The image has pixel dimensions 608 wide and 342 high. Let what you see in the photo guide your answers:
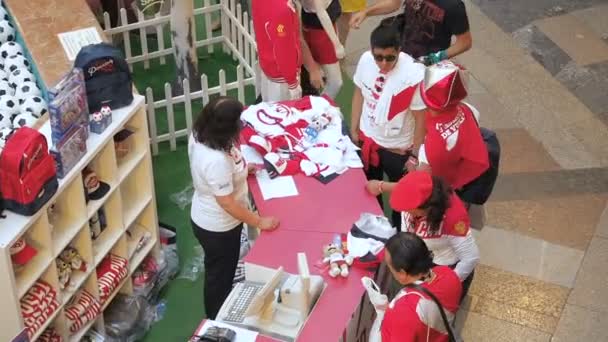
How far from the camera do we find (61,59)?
5285 millimetres

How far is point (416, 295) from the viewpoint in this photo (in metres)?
3.74

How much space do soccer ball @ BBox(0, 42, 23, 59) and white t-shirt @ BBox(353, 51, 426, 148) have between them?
207cm

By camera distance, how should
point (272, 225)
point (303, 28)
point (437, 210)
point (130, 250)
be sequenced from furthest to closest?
point (303, 28)
point (130, 250)
point (272, 225)
point (437, 210)

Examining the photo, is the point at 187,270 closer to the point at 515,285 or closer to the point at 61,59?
the point at 61,59

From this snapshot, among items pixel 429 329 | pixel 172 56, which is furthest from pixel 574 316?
pixel 172 56

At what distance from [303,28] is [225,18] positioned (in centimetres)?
151

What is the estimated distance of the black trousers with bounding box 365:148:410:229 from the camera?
17.3ft

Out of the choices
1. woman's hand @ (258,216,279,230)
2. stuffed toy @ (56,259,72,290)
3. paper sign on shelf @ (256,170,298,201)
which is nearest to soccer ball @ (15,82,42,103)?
stuffed toy @ (56,259,72,290)

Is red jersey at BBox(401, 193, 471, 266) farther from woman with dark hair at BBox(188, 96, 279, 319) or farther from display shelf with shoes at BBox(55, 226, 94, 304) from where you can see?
display shelf with shoes at BBox(55, 226, 94, 304)

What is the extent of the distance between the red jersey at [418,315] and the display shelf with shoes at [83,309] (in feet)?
5.86

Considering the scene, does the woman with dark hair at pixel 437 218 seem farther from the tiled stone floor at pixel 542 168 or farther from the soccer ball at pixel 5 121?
the soccer ball at pixel 5 121

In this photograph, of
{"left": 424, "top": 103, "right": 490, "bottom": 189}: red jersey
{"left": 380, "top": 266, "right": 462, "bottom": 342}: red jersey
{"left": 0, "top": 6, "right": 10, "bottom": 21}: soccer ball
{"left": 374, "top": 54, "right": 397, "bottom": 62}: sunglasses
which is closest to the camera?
{"left": 380, "top": 266, "right": 462, "bottom": 342}: red jersey

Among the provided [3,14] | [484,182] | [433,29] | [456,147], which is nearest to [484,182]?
[484,182]

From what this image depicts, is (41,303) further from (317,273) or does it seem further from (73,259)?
(317,273)
